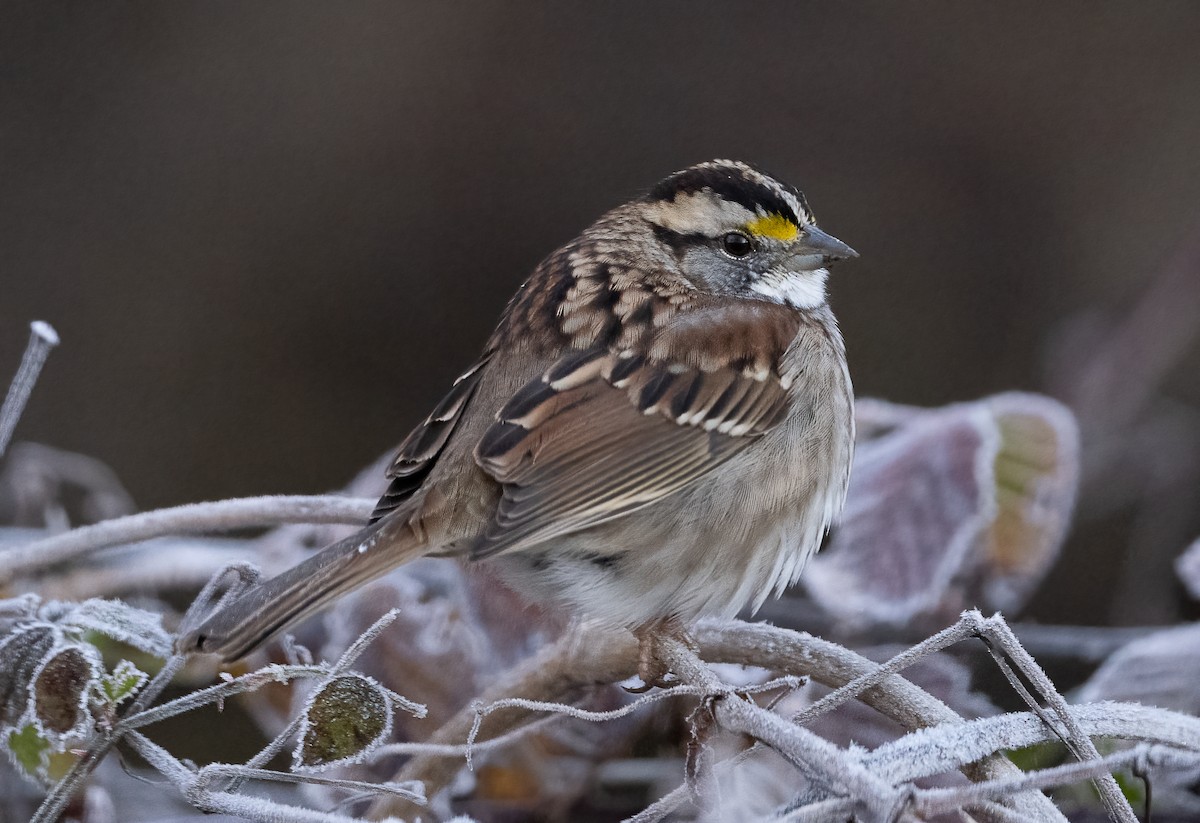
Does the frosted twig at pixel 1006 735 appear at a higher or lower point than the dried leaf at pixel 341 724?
higher

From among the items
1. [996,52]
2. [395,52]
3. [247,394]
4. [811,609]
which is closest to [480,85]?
[395,52]

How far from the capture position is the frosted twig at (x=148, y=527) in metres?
2.03

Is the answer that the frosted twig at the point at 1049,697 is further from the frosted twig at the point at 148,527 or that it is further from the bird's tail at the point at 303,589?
the frosted twig at the point at 148,527

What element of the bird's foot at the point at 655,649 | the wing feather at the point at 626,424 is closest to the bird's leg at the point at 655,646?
the bird's foot at the point at 655,649

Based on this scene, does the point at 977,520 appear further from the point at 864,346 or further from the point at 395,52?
the point at 395,52

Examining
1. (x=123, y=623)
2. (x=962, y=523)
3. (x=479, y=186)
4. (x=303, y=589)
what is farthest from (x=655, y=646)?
(x=479, y=186)

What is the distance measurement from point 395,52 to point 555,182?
0.66 m

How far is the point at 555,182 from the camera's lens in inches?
176

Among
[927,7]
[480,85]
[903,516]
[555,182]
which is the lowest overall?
[903,516]

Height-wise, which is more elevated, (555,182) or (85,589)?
(555,182)

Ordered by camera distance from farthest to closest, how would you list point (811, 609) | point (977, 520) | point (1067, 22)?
point (1067, 22) → point (811, 609) → point (977, 520)

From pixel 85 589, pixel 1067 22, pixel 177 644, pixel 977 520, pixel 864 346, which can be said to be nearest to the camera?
pixel 177 644

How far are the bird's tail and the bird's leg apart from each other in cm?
41

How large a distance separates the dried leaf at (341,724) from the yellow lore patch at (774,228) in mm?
1369
